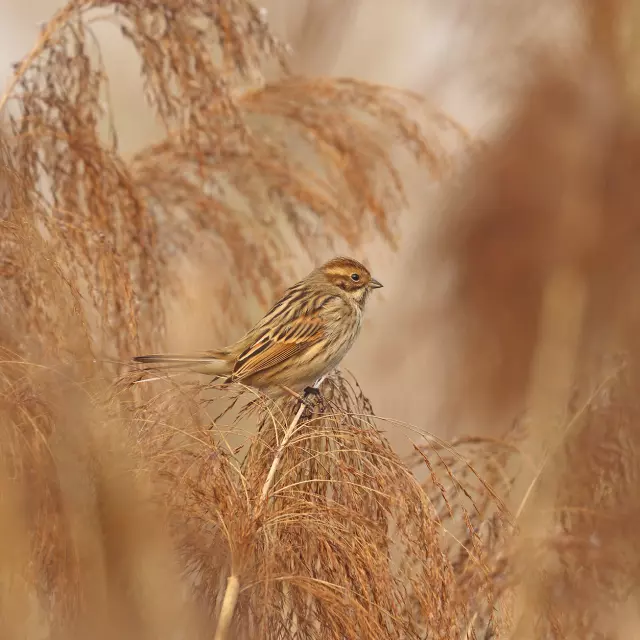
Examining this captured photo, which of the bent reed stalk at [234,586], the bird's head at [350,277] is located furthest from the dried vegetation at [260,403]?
the bird's head at [350,277]

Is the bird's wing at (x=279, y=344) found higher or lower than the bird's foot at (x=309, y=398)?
higher

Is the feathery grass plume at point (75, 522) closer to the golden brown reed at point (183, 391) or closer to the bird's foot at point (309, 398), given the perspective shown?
the golden brown reed at point (183, 391)

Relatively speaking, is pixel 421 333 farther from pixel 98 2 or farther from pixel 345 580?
pixel 345 580

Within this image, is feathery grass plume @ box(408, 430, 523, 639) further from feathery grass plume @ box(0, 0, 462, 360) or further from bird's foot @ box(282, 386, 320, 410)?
feathery grass plume @ box(0, 0, 462, 360)

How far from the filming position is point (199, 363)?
5.75 m

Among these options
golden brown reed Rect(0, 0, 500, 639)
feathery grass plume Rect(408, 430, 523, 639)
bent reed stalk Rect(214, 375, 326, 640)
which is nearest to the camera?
golden brown reed Rect(0, 0, 500, 639)

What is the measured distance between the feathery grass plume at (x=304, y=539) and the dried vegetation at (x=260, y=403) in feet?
0.04

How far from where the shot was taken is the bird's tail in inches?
202

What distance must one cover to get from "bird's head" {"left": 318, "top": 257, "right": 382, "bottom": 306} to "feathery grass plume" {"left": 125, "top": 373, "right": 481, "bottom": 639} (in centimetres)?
270

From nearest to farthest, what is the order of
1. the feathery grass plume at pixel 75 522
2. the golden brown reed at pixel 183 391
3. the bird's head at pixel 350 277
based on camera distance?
the feathery grass plume at pixel 75 522
the golden brown reed at pixel 183 391
the bird's head at pixel 350 277

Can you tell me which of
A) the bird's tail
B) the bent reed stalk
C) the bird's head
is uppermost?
the bird's head

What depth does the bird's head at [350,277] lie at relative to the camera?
21.3 feet

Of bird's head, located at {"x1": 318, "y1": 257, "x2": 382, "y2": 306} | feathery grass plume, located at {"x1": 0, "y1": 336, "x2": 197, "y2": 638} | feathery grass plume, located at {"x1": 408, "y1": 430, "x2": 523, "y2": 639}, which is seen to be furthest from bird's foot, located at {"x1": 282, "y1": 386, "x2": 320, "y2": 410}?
bird's head, located at {"x1": 318, "y1": 257, "x2": 382, "y2": 306}

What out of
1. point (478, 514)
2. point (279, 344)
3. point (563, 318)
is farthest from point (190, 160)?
point (478, 514)
